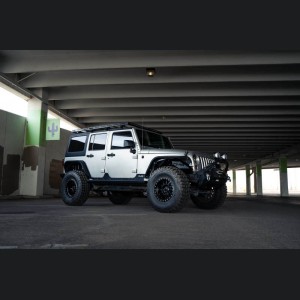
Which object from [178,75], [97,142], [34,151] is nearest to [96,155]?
[97,142]

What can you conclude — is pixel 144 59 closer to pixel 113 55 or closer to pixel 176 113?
pixel 113 55

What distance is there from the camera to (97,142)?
7234mm

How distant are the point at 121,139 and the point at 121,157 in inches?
17.4

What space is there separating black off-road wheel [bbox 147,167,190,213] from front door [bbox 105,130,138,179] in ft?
2.49

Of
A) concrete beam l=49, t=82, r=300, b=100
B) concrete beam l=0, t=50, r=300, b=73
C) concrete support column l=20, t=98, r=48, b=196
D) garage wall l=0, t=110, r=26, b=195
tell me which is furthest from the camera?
concrete support column l=20, t=98, r=48, b=196

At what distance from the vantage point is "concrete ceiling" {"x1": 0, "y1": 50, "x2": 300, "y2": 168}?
9.17 metres

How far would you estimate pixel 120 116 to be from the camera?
648 inches

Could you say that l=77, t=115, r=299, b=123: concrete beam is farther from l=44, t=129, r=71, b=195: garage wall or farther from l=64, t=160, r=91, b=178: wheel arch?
l=64, t=160, r=91, b=178: wheel arch

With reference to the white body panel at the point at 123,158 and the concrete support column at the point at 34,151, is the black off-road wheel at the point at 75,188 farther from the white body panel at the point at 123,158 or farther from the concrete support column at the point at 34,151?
the concrete support column at the point at 34,151

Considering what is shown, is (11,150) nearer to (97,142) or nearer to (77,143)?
(77,143)

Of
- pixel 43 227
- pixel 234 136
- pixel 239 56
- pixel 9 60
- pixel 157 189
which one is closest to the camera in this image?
pixel 43 227

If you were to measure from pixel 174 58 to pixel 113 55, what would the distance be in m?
1.95

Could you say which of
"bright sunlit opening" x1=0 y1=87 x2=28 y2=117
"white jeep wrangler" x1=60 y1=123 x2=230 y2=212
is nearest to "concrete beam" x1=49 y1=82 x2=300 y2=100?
"bright sunlit opening" x1=0 y1=87 x2=28 y2=117

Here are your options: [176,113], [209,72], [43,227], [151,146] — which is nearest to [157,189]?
[151,146]
